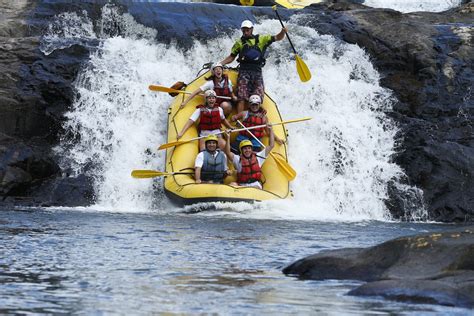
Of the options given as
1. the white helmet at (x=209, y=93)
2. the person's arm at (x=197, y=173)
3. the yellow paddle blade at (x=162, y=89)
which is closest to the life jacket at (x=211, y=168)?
Answer: the person's arm at (x=197, y=173)

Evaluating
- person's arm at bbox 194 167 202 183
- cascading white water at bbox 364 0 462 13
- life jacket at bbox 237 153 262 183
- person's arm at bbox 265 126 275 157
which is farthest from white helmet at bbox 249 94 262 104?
cascading white water at bbox 364 0 462 13

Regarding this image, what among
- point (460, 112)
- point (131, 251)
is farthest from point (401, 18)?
point (131, 251)

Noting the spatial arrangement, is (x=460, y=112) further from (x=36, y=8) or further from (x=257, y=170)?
(x=36, y=8)

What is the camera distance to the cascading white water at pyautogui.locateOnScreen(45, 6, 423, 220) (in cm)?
1386

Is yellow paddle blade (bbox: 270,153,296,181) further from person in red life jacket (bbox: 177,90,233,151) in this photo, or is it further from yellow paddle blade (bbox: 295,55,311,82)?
yellow paddle blade (bbox: 295,55,311,82)

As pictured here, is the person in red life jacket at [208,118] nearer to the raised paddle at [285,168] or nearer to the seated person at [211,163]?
the seated person at [211,163]

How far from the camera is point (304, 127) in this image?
15.1 metres

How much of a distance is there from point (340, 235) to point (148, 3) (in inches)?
347

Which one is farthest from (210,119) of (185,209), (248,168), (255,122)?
(185,209)

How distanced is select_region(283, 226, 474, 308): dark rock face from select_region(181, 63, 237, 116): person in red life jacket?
6.95 meters

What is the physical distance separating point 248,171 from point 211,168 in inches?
18.6

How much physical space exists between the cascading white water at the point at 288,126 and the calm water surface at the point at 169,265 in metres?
1.80

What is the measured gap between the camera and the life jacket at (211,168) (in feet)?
41.6

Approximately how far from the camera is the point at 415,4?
23.8 metres
